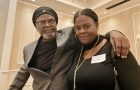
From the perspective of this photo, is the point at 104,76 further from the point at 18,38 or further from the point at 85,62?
the point at 18,38

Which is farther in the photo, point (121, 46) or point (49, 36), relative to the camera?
point (49, 36)

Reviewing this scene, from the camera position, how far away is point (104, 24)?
580cm

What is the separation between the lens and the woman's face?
3.32 ft

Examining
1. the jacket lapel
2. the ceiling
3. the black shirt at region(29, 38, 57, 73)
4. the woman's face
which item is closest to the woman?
the woman's face

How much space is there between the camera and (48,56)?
1.15 meters

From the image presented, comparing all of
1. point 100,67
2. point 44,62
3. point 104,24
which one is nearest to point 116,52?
point 100,67

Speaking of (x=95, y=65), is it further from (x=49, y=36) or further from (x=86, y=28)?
(x=49, y=36)

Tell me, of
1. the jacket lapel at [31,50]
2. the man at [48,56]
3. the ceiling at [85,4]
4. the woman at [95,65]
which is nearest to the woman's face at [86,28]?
the woman at [95,65]

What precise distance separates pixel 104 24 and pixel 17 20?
294 cm

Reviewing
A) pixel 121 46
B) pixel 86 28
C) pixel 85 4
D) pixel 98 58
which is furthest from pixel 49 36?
pixel 85 4

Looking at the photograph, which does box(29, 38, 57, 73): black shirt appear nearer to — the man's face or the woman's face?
the man's face

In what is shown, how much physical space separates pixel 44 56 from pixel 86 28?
1.21 ft

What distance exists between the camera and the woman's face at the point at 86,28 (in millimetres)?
1013

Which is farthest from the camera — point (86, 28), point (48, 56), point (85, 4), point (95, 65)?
point (85, 4)
